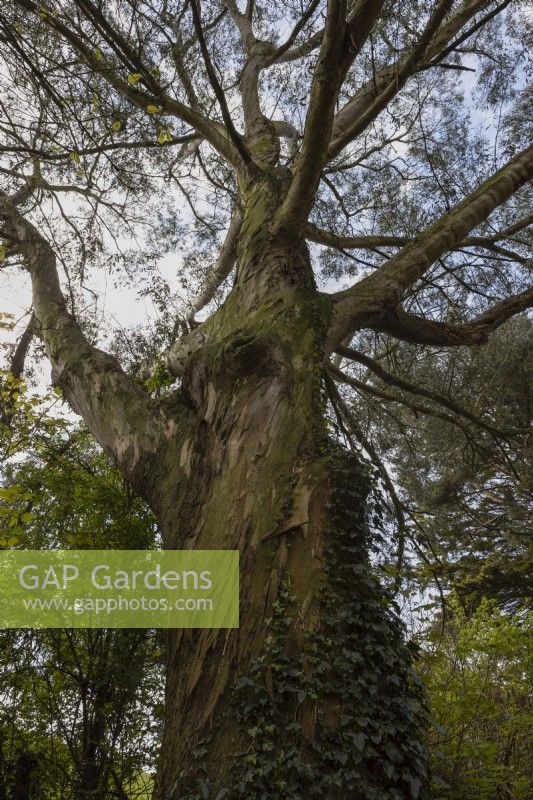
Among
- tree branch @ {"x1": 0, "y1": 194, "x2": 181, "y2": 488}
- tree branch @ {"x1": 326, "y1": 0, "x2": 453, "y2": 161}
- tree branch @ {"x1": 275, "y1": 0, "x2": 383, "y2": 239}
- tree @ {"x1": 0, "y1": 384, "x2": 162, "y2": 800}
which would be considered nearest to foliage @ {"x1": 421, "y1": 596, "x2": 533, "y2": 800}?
tree @ {"x1": 0, "y1": 384, "x2": 162, "y2": 800}

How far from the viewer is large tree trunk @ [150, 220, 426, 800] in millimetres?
1775

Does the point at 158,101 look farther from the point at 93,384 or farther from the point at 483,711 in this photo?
the point at 483,711

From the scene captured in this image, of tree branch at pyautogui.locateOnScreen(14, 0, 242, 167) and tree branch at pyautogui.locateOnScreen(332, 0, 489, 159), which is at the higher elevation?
tree branch at pyautogui.locateOnScreen(332, 0, 489, 159)

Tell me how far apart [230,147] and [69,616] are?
4381mm

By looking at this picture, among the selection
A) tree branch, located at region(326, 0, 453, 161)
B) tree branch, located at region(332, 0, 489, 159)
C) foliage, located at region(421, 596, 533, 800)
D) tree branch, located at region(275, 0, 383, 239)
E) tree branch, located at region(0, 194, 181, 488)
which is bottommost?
foliage, located at region(421, 596, 533, 800)

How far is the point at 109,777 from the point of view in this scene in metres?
3.19

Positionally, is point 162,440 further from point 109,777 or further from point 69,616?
point 109,777

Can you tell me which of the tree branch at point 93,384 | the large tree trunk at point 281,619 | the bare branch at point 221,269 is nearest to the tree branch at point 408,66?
the large tree trunk at point 281,619

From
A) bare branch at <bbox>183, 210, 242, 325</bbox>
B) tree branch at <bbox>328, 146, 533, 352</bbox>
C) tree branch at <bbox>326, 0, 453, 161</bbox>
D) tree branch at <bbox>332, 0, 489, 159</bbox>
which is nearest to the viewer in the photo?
tree branch at <bbox>326, 0, 453, 161</bbox>

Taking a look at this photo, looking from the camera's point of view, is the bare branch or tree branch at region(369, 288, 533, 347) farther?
the bare branch

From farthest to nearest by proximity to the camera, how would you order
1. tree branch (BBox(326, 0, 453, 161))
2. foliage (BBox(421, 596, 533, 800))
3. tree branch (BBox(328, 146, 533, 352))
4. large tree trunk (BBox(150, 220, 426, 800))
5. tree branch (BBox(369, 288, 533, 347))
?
tree branch (BBox(369, 288, 533, 347)) < tree branch (BBox(328, 146, 533, 352)) < foliage (BBox(421, 596, 533, 800)) < tree branch (BBox(326, 0, 453, 161)) < large tree trunk (BBox(150, 220, 426, 800))

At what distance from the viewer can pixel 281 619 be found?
6.78 ft

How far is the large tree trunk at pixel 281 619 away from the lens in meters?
1.78

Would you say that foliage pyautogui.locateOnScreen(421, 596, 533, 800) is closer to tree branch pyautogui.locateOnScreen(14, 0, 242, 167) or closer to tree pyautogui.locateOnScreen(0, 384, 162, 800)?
tree pyautogui.locateOnScreen(0, 384, 162, 800)
